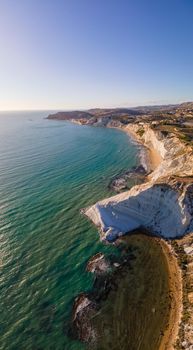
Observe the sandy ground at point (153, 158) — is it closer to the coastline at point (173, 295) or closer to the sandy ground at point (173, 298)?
the coastline at point (173, 295)

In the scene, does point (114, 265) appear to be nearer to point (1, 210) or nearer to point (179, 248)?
point (179, 248)

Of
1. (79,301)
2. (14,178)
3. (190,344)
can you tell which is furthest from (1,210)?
(190,344)

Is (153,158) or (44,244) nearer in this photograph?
(44,244)

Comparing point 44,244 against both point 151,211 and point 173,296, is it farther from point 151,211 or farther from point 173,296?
point 173,296

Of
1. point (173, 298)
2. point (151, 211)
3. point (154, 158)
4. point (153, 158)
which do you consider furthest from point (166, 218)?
point (153, 158)

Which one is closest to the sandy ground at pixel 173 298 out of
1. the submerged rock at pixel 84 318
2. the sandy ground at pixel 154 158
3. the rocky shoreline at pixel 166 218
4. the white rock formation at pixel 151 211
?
the rocky shoreline at pixel 166 218

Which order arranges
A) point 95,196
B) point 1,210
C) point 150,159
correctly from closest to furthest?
point 1,210 → point 95,196 → point 150,159
